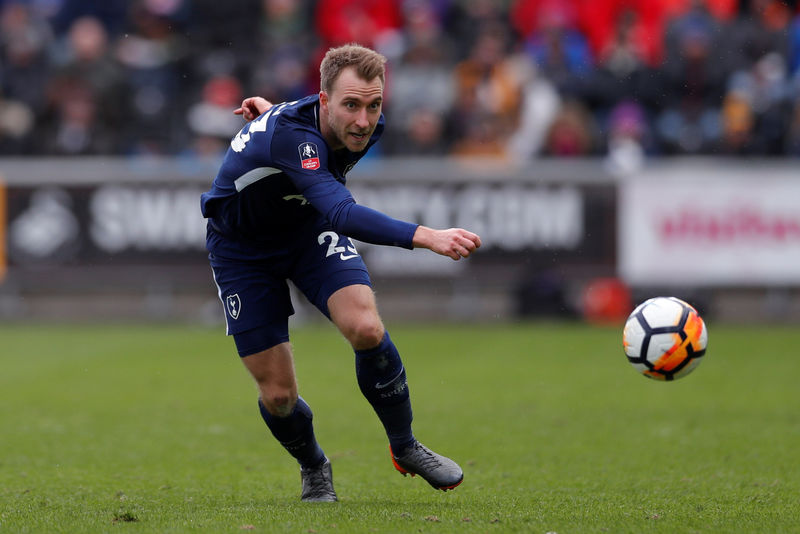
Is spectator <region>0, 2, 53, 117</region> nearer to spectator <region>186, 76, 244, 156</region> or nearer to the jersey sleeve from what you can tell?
spectator <region>186, 76, 244, 156</region>

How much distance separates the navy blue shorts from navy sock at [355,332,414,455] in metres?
0.36

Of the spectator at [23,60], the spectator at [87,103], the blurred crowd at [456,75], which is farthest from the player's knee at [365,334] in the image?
the spectator at [23,60]

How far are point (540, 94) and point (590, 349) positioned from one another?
15.7 ft

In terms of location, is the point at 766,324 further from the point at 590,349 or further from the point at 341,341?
the point at 341,341

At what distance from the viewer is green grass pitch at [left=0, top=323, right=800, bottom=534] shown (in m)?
5.45

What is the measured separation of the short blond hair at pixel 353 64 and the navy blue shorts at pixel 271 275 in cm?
83

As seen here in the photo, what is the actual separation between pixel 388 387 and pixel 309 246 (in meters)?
0.82

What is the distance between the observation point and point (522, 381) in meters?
10.9

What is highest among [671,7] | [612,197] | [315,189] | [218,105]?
[671,7]

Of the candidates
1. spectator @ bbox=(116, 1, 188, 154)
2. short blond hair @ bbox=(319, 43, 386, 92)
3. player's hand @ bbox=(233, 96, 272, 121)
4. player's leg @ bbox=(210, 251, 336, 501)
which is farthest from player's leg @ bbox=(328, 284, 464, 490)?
spectator @ bbox=(116, 1, 188, 154)

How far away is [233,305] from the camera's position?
6027mm

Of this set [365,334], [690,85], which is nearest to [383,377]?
[365,334]

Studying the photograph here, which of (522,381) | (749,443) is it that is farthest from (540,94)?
(749,443)

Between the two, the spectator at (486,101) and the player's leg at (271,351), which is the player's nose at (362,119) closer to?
the player's leg at (271,351)
